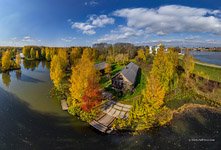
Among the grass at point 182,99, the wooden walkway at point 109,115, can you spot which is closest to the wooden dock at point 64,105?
the wooden walkway at point 109,115

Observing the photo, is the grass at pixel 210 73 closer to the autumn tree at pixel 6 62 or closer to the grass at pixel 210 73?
the grass at pixel 210 73

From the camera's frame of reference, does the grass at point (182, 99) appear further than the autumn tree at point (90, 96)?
Yes

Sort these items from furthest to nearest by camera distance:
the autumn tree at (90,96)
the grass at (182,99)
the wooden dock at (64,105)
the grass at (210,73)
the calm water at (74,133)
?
the grass at (210,73) → the grass at (182,99) → the wooden dock at (64,105) → the autumn tree at (90,96) → the calm water at (74,133)

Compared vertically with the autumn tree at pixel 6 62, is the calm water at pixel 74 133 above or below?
below

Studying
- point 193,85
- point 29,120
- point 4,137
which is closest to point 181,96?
point 193,85

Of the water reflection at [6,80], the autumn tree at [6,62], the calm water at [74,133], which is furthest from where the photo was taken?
the autumn tree at [6,62]

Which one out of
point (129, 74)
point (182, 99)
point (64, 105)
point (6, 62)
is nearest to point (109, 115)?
point (64, 105)

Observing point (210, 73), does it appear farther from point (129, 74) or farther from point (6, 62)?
point (6, 62)
